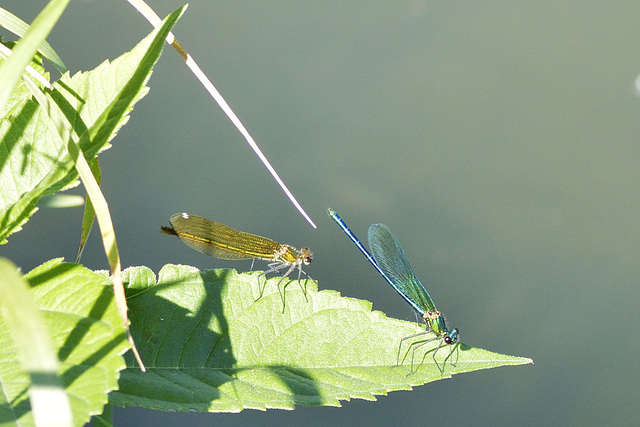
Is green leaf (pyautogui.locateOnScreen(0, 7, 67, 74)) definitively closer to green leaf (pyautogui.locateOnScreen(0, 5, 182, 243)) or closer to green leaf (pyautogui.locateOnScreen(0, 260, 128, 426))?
green leaf (pyautogui.locateOnScreen(0, 5, 182, 243))

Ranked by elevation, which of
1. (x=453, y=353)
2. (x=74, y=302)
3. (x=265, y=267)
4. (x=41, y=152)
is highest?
(x=41, y=152)

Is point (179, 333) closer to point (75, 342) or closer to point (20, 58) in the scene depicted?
point (75, 342)

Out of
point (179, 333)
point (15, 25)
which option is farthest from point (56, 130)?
point (179, 333)

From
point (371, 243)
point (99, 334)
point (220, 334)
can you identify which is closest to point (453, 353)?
point (220, 334)

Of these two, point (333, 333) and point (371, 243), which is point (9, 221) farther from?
point (371, 243)

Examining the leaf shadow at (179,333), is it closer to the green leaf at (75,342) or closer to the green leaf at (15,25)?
the green leaf at (75,342)

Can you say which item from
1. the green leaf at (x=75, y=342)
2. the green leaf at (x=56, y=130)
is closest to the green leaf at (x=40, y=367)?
the green leaf at (x=75, y=342)
